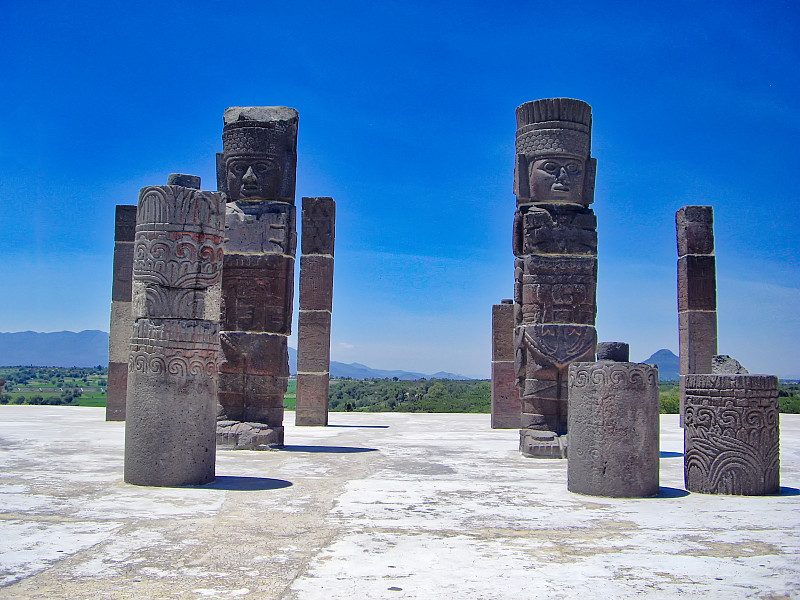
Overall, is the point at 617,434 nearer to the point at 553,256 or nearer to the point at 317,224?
the point at 553,256

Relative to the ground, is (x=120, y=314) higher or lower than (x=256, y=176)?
lower

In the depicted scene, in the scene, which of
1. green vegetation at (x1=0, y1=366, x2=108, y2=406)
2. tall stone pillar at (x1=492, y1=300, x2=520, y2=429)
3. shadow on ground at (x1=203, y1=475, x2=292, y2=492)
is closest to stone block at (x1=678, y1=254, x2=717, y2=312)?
tall stone pillar at (x1=492, y1=300, x2=520, y2=429)

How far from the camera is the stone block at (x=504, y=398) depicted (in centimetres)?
1568

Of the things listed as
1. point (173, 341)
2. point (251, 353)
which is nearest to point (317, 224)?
point (251, 353)

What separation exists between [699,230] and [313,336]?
8.53m

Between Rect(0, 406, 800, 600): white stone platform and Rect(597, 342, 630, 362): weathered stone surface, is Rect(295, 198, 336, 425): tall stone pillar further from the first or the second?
Rect(597, 342, 630, 362): weathered stone surface

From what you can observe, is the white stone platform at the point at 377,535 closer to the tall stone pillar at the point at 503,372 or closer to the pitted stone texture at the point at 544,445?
the pitted stone texture at the point at 544,445

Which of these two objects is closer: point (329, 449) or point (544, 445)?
point (544, 445)

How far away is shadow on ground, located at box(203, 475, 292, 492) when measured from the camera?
7.01 m

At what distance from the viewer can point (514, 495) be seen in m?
6.86

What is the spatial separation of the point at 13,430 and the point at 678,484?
33.9 feet

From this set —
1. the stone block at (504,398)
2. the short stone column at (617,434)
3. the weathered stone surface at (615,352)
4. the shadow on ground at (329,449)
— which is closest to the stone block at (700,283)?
the stone block at (504,398)

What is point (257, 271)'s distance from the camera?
10859 mm

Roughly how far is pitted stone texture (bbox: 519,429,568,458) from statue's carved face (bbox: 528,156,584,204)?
335 centimetres
